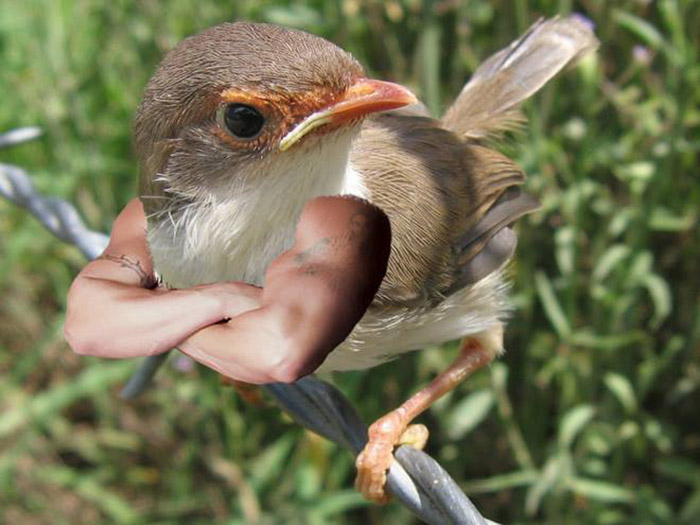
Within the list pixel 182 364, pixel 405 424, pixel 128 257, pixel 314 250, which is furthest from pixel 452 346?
pixel 314 250

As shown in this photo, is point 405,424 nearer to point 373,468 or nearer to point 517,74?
point 373,468

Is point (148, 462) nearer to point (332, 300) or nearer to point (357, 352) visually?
point (357, 352)

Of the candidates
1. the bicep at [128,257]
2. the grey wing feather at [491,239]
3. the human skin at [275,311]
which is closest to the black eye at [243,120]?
the bicep at [128,257]

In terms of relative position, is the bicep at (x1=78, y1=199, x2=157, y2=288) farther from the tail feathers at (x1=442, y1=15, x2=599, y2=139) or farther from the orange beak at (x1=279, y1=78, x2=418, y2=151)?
the tail feathers at (x1=442, y1=15, x2=599, y2=139)

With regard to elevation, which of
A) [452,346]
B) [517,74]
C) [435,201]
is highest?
[517,74]

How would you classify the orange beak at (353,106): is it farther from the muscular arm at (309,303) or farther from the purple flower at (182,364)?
the purple flower at (182,364)

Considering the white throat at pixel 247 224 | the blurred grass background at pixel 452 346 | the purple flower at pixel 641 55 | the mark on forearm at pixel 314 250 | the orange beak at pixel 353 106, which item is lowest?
the blurred grass background at pixel 452 346
